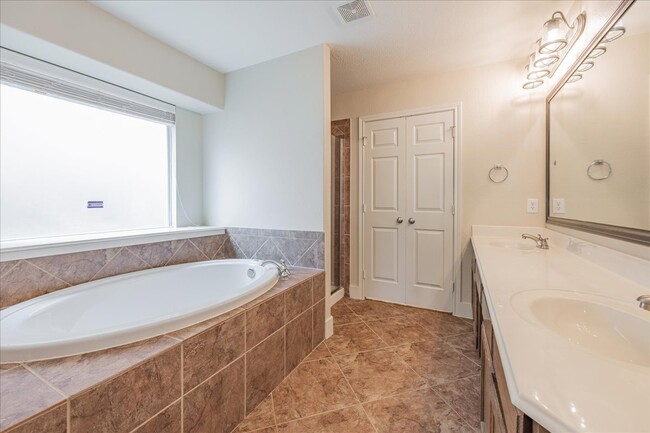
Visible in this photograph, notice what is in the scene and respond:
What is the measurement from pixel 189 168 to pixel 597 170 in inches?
120

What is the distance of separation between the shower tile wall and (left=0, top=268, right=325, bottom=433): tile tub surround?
1424mm

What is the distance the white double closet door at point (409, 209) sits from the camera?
2580mm

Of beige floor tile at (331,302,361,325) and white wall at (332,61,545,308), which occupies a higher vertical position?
white wall at (332,61,545,308)

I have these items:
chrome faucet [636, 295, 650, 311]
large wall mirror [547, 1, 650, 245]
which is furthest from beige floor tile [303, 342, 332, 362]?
large wall mirror [547, 1, 650, 245]

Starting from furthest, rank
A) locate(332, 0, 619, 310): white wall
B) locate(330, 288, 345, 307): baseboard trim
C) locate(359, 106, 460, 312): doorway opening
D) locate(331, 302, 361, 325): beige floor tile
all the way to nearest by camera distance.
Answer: locate(330, 288, 345, 307): baseboard trim, locate(359, 106, 460, 312): doorway opening, locate(331, 302, 361, 325): beige floor tile, locate(332, 0, 619, 310): white wall

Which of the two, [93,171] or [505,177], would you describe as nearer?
[93,171]

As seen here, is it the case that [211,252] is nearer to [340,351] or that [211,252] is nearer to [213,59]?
[340,351]

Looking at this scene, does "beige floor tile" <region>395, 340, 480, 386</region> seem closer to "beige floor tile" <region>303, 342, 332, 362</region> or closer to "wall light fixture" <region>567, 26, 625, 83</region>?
"beige floor tile" <region>303, 342, 332, 362</region>

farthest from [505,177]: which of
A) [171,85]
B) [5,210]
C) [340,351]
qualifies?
[5,210]

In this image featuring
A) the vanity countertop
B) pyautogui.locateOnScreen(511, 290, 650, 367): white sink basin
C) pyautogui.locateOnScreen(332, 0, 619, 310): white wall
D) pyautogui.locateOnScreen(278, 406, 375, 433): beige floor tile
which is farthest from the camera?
pyautogui.locateOnScreen(332, 0, 619, 310): white wall

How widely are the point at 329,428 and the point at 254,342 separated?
0.55 m

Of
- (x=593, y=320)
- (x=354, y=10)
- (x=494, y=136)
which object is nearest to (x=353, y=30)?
(x=354, y=10)

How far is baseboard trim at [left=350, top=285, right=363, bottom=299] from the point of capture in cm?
300

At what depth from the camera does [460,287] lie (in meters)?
2.54
